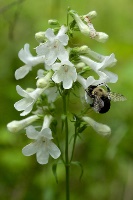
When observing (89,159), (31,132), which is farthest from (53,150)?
(89,159)

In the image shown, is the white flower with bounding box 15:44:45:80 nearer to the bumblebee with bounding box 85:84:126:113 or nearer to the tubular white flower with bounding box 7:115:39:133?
the tubular white flower with bounding box 7:115:39:133

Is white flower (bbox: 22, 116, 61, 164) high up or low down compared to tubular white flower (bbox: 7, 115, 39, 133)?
down

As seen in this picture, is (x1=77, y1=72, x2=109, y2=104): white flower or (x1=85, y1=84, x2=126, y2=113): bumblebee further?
(x1=85, y1=84, x2=126, y2=113): bumblebee

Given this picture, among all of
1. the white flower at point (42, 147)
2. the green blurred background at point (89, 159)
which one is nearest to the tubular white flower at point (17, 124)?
the white flower at point (42, 147)

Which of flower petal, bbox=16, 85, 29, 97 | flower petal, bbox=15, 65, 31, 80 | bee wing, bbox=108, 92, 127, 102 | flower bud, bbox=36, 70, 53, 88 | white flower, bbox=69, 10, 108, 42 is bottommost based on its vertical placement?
bee wing, bbox=108, 92, 127, 102

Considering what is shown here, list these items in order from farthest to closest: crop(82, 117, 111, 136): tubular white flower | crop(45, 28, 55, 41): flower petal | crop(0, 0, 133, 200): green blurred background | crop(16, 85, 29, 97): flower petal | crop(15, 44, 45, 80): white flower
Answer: crop(0, 0, 133, 200): green blurred background < crop(15, 44, 45, 80): white flower < crop(82, 117, 111, 136): tubular white flower < crop(16, 85, 29, 97): flower petal < crop(45, 28, 55, 41): flower petal

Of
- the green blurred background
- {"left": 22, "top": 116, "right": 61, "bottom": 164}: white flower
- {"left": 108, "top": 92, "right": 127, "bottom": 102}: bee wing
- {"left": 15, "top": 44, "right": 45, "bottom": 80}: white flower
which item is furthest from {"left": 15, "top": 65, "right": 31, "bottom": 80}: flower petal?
the green blurred background

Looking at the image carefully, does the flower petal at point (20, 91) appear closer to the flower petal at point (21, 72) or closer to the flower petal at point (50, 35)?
the flower petal at point (21, 72)

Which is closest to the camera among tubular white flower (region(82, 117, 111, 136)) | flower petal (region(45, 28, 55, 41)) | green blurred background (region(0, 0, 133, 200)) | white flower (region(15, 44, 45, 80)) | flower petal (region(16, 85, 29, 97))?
flower petal (region(45, 28, 55, 41))

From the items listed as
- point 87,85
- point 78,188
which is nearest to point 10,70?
point 78,188
